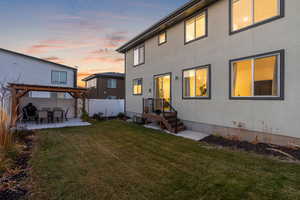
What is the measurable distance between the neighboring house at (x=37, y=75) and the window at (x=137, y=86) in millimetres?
5436

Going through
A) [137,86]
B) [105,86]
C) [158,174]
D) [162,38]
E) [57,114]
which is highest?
[162,38]

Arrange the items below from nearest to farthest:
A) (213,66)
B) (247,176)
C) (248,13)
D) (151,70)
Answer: (247,176)
(248,13)
(213,66)
(151,70)

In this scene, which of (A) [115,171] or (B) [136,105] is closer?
(A) [115,171]

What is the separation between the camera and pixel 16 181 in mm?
2967

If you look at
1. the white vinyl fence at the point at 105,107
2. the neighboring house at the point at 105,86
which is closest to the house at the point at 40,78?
the white vinyl fence at the point at 105,107

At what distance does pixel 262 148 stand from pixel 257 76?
8.06ft

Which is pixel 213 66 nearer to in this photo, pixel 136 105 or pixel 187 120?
pixel 187 120

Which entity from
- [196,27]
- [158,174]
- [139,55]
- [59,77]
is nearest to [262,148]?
[158,174]

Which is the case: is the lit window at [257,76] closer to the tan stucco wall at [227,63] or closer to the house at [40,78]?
the tan stucco wall at [227,63]

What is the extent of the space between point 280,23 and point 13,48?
19.0 m

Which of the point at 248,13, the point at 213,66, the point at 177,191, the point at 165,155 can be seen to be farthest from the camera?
the point at 213,66

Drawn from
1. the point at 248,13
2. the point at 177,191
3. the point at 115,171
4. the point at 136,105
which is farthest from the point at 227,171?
the point at 136,105

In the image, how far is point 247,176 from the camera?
317 centimetres

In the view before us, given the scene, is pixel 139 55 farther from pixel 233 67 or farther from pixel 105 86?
pixel 105 86
